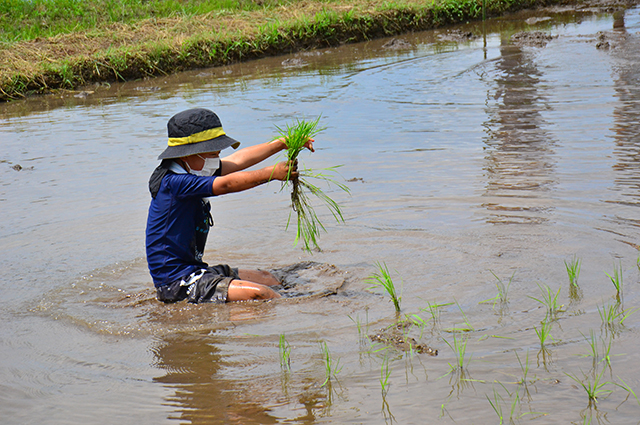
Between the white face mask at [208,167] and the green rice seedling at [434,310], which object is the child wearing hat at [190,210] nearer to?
the white face mask at [208,167]

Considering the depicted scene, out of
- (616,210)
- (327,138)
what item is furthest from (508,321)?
(327,138)

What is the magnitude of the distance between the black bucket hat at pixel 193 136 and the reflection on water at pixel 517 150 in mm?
1929

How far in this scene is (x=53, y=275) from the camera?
4.12m

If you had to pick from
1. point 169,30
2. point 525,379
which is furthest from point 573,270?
point 169,30

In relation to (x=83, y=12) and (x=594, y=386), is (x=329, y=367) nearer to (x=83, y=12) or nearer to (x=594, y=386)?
(x=594, y=386)

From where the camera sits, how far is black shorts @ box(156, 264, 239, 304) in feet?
11.5

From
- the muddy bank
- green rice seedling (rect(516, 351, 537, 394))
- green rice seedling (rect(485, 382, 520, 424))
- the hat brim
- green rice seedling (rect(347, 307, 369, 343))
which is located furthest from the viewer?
the muddy bank

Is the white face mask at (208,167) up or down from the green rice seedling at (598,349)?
up

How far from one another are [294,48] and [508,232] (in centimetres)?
1016

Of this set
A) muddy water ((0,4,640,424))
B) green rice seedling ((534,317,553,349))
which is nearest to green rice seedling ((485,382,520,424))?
muddy water ((0,4,640,424))

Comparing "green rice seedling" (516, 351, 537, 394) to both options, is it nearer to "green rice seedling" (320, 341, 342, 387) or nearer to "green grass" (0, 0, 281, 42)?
"green rice seedling" (320, 341, 342, 387)

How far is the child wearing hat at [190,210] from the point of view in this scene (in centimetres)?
333

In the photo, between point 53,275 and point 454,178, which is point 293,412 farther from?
point 454,178

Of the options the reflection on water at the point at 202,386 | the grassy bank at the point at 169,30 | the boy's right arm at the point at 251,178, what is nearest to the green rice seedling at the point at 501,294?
the boy's right arm at the point at 251,178
